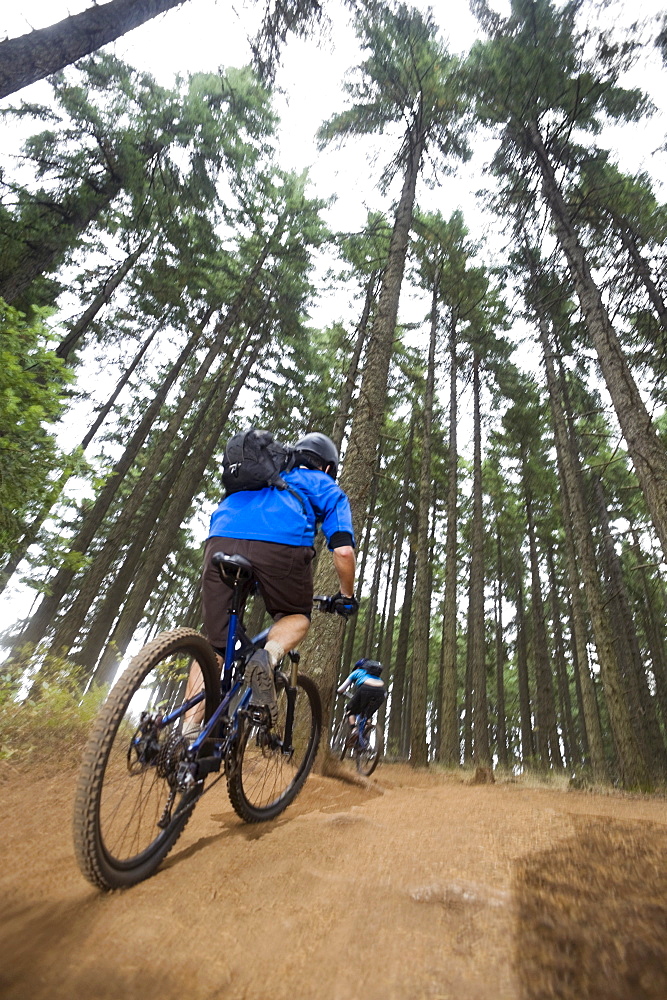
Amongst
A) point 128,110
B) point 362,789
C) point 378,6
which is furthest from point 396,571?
point 128,110

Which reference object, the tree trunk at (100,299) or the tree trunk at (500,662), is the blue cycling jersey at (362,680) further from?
the tree trunk at (500,662)

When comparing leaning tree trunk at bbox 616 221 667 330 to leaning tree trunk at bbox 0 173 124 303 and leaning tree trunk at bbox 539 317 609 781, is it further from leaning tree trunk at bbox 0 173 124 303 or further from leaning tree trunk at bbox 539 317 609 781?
leaning tree trunk at bbox 0 173 124 303

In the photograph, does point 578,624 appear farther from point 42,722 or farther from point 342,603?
point 42,722

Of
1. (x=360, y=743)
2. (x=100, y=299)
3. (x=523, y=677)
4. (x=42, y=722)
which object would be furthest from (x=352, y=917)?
(x=523, y=677)

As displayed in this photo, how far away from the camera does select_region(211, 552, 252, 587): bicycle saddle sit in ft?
7.45

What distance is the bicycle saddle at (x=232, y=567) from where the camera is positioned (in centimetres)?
227

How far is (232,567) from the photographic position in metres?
2.29

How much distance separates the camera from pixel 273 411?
17.2m

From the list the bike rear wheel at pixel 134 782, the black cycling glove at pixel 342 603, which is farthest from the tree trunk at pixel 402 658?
the bike rear wheel at pixel 134 782

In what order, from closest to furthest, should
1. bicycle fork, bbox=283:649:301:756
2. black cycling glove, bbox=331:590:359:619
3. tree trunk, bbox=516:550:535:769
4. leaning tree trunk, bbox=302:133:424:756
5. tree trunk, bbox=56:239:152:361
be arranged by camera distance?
black cycling glove, bbox=331:590:359:619 → bicycle fork, bbox=283:649:301:756 → leaning tree trunk, bbox=302:133:424:756 → tree trunk, bbox=56:239:152:361 → tree trunk, bbox=516:550:535:769

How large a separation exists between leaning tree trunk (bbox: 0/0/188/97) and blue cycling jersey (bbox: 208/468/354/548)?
21.7 ft

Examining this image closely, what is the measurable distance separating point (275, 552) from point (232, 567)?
9.6 inches

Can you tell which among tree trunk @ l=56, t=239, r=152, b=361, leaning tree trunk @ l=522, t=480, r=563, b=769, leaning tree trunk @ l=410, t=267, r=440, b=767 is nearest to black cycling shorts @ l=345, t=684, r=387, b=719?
leaning tree trunk @ l=410, t=267, r=440, b=767

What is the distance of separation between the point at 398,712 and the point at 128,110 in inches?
882
